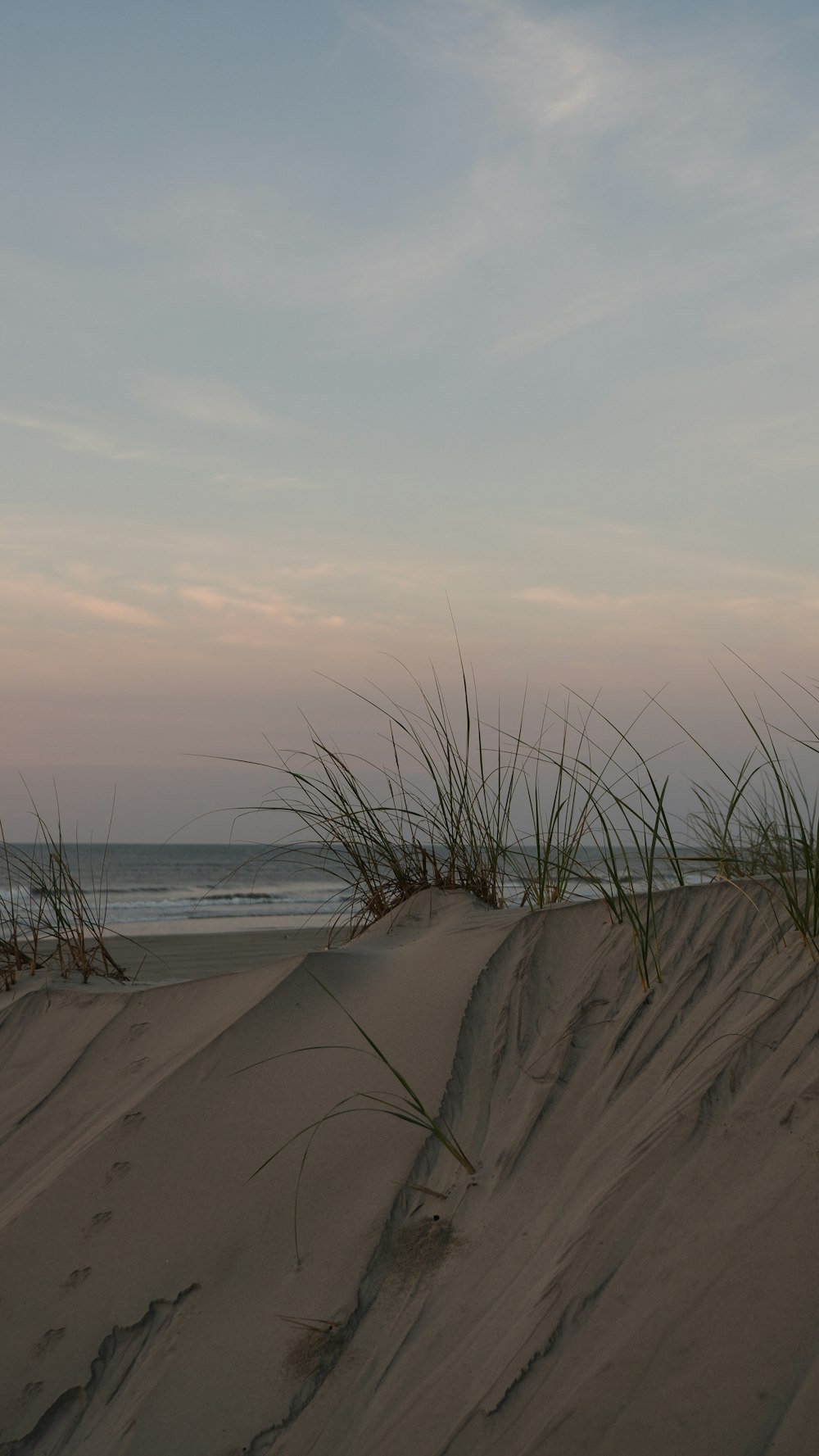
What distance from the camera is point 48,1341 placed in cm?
170

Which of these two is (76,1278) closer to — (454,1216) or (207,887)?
(454,1216)

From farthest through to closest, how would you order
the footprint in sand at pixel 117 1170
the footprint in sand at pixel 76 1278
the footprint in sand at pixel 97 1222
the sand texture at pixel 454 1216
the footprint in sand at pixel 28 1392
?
the footprint in sand at pixel 117 1170 < the footprint in sand at pixel 97 1222 < the footprint in sand at pixel 76 1278 < the footprint in sand at pixel 28 1392 < the sand texture at pixel 454 1216

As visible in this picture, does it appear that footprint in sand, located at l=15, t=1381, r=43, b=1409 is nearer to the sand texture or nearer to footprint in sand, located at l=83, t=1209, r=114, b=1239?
the sand texture

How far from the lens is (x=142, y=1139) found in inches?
82.6

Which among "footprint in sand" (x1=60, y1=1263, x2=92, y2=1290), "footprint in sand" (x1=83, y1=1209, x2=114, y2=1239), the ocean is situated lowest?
the ocean

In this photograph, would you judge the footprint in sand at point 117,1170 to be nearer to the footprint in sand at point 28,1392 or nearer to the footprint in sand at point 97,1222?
the footprint in sand at point 97,1222

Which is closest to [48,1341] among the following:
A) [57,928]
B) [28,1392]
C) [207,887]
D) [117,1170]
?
[28,1392]

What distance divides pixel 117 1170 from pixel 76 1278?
240mm

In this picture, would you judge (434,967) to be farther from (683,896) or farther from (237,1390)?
(237,1390)

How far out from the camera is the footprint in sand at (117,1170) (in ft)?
6.64

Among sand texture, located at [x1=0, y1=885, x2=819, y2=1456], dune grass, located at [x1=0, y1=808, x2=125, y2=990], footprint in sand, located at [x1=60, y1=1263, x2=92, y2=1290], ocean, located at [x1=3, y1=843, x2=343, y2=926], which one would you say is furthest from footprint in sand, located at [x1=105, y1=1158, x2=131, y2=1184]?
dune grass, located at [x1=0, y1=808, x2=125, y2=990]

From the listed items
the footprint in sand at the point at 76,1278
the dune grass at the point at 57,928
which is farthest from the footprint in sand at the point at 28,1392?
the dune grass at the point at 57,928

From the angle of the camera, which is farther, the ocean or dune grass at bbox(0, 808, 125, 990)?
the ocean

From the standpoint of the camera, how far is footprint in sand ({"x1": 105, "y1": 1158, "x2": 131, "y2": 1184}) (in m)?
2.03
